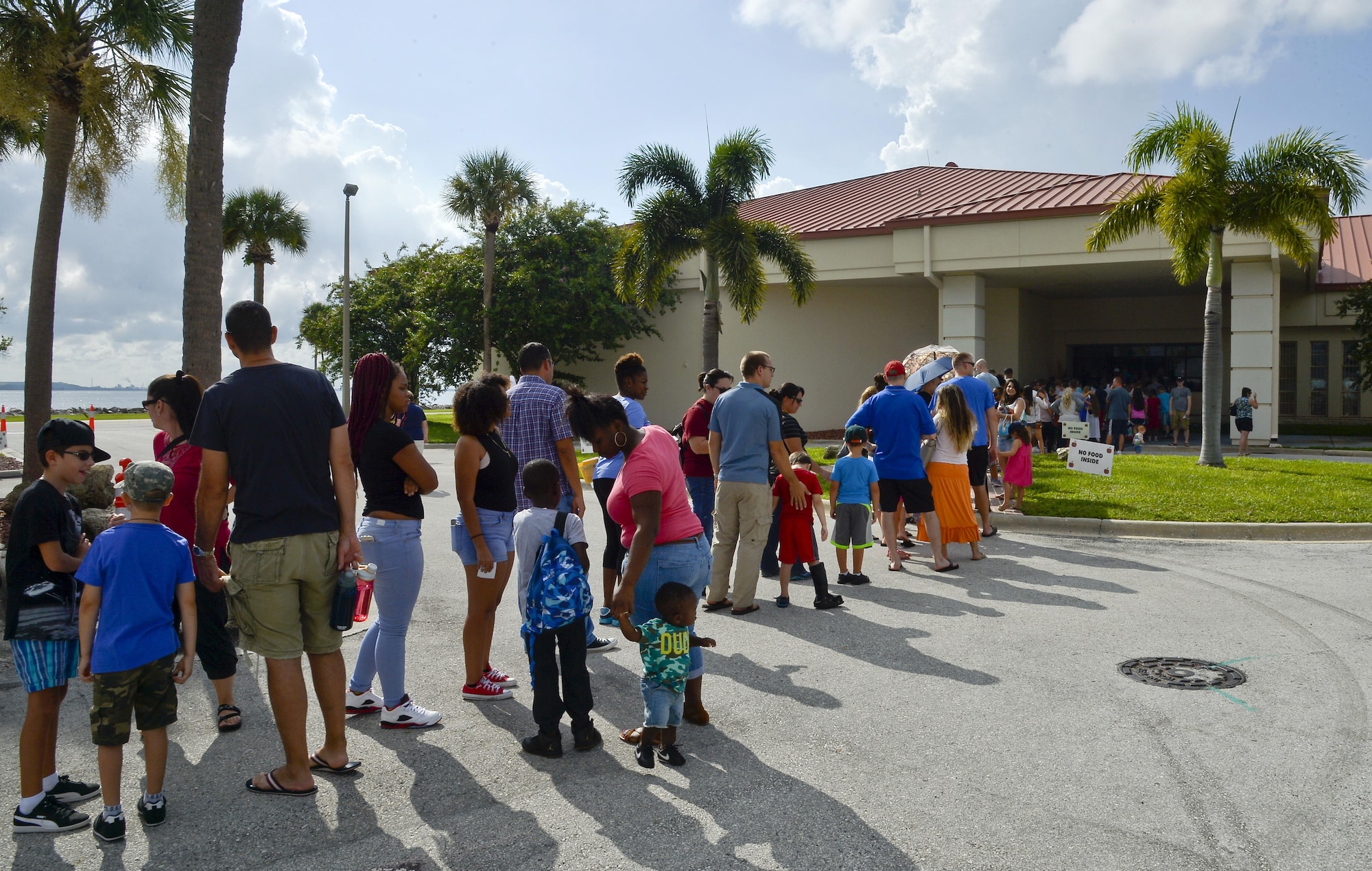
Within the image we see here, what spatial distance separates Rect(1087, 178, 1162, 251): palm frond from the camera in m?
18.1

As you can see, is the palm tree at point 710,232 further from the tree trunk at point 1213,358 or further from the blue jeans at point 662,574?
the blue jeans at point 662,574

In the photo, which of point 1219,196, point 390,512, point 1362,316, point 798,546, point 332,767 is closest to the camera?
point 332,767

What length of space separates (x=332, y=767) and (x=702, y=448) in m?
4.05

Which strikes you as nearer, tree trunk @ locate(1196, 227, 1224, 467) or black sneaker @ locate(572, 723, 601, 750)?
black sneaker @ locate(572, 723, 601, 750)

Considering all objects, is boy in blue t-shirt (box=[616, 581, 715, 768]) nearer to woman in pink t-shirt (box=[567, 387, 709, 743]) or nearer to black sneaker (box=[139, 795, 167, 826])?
woman in pink t-shirt (box=[567, 387, 709, 743])

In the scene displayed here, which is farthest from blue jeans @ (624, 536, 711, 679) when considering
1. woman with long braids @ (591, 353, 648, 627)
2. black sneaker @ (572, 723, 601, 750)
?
woman with long braids @ (591, 353, 648, 627)

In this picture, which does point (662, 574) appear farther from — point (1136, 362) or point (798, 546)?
point (1136, 362)

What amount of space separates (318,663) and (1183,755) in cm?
385

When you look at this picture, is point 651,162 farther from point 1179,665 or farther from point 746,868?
point 746,868

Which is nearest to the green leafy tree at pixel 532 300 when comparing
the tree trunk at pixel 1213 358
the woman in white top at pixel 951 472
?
the tree trunk at pixel 1213 358

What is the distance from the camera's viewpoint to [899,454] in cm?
855

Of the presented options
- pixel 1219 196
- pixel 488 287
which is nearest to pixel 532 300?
pixel 488 287

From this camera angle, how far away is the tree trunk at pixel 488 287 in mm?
29828

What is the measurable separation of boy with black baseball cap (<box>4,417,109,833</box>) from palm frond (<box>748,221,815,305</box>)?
1791 centimetres
